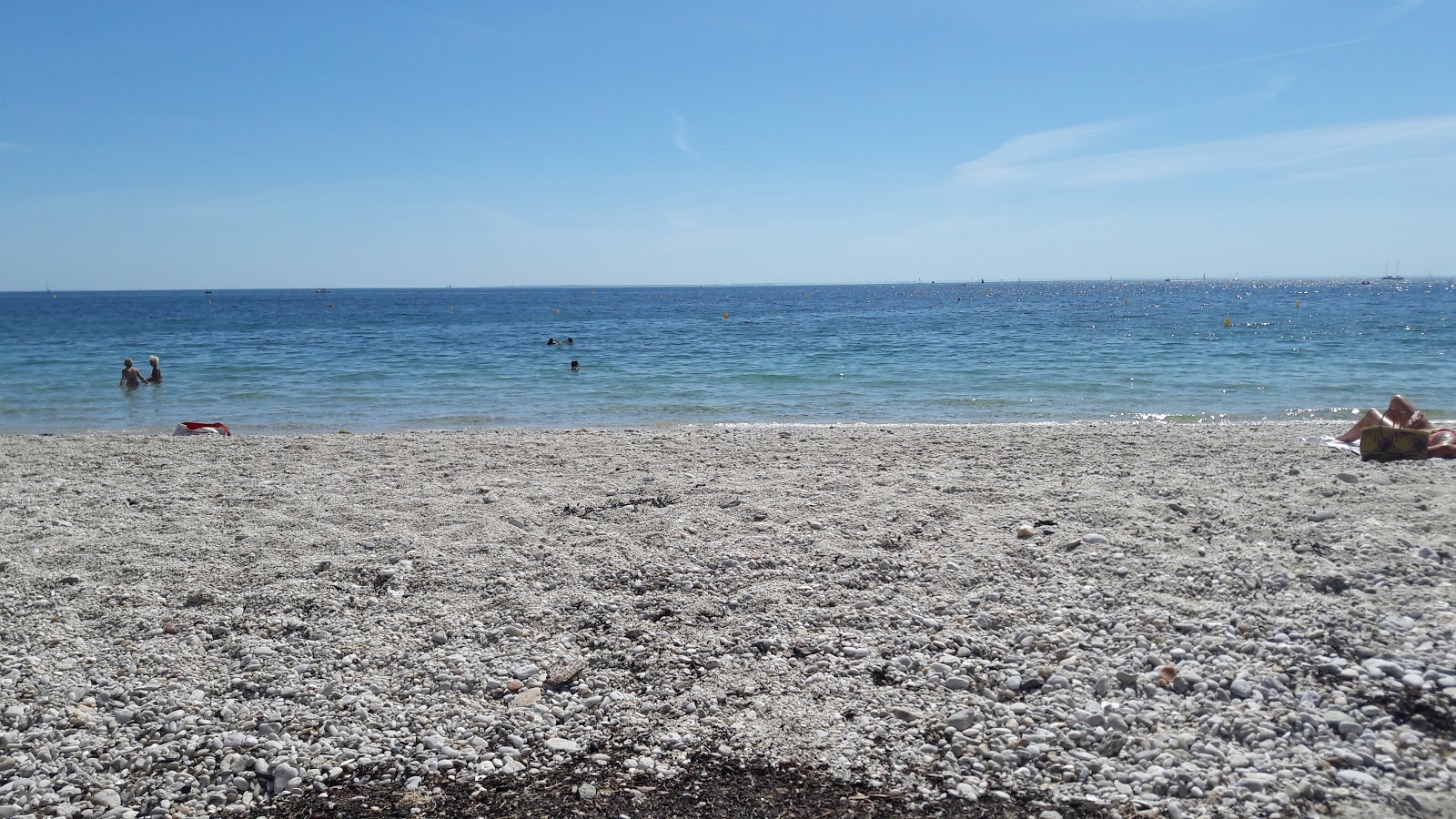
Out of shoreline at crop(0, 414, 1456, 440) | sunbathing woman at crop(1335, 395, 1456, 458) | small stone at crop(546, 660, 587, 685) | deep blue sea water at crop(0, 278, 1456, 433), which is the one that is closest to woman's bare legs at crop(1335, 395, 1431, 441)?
sunbathing woman at crop(1335, 395, 1456, 458)

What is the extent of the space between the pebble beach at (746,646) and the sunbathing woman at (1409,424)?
820 millimetres

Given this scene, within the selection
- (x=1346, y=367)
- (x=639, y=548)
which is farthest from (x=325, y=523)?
(x=1346, y=367)

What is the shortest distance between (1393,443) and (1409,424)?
0.71 m

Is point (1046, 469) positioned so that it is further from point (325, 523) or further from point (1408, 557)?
point (325, 523)

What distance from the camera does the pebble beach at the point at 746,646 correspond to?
3459 mm

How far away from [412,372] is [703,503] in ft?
59.9

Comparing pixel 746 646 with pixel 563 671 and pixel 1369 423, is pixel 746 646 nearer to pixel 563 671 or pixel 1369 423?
pixel 563 671

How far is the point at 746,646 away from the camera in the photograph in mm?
4578

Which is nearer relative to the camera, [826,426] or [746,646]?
[746,646]

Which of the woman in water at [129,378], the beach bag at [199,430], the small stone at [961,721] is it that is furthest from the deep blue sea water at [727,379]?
the small stone at [961,721]

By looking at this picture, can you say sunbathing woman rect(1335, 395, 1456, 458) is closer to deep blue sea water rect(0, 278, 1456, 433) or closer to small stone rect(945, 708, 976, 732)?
deep blue sea water rect(0, 278, 1456, 433)

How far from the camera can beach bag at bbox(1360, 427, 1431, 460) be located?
26.2 feet

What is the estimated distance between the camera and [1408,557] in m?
5.11

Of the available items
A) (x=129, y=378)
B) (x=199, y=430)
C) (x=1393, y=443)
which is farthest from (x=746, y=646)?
(x=129, y=378)
